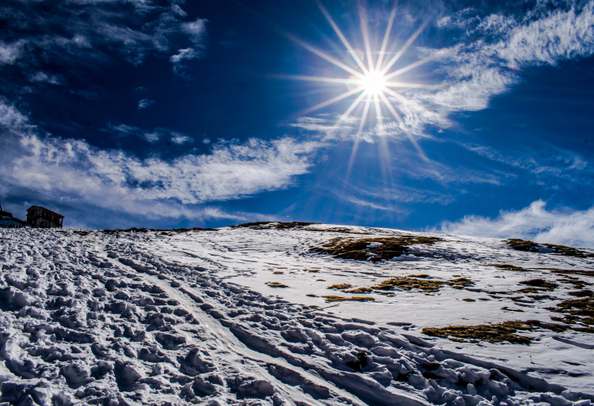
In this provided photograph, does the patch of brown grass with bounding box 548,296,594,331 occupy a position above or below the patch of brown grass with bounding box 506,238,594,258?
below

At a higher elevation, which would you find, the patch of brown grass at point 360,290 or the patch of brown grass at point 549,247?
the patch of brown grass at point 549,247

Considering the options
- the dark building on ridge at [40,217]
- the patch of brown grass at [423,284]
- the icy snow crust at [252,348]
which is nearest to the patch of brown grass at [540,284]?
the icy snow crust at [252,348]

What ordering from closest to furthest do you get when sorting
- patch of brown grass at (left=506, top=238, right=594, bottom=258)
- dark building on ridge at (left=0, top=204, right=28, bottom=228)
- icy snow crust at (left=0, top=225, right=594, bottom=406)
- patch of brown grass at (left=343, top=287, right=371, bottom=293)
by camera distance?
icy snow crust at (left=0, top=225, right=594, bottom=406) < patch of brown grass at (left=343, top=287, right=371, bottom=293) < patch of brown grass at (left=506, top=238, right=594, bottom=258) < dark building on ridge at (left=0, top=204, right=28, bottom=228)

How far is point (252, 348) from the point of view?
248 inches

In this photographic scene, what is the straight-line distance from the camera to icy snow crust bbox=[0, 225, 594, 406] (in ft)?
15.1

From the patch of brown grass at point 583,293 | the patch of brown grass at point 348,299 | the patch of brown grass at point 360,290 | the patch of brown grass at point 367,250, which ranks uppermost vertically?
the patch of brown grass at point 367,250

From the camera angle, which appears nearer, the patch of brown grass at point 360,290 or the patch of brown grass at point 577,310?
the patch of brown grass at point 577,310

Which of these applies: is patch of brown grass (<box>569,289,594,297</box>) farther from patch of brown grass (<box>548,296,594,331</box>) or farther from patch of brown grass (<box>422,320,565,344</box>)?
patch of brown grass (<box>422,320,565,344</box>)

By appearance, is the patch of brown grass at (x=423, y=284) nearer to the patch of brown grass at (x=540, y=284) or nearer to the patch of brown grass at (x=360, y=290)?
the patch of brown grass at (x=360, y=290)

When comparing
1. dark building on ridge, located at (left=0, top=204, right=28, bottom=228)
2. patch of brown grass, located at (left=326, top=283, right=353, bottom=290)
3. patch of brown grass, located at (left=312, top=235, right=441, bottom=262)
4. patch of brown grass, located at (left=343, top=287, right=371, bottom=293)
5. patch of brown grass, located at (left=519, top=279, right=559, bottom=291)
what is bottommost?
patch of brown grass, located at (left=343, top=287, right=371, bottom=293)

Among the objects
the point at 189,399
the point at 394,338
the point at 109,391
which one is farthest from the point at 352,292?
the point at 109,391

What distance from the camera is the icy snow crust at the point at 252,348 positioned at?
15.1 feet

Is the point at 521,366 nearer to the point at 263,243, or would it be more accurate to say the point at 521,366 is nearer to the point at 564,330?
the point at 564,330

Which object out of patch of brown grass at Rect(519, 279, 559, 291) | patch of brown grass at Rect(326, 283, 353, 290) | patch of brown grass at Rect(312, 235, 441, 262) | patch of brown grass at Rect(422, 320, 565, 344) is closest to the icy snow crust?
patch of brown grass at Rect(422, 320, 565, 344)
